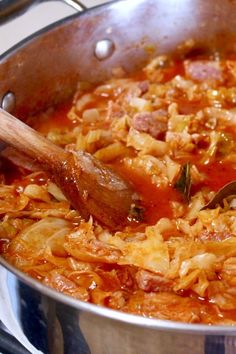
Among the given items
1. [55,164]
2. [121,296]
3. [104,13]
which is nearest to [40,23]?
[104,13]

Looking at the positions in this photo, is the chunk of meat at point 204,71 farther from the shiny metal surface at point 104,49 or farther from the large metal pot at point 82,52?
the shiny metal surface at point 104,49

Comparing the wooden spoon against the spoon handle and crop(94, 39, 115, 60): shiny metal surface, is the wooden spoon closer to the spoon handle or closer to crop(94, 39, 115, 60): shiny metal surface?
the spoon handle

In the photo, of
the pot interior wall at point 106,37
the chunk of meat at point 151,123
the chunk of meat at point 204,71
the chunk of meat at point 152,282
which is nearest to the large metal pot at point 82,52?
the pot interior wall at point 106,37

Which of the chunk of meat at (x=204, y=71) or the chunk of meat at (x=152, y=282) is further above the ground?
the chunk of meat at (x=204, y=71)

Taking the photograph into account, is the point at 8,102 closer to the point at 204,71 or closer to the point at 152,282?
the point at 204,71

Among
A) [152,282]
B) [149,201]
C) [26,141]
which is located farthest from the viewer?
[149,201]

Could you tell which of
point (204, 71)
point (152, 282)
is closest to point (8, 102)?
point (204, 71)
